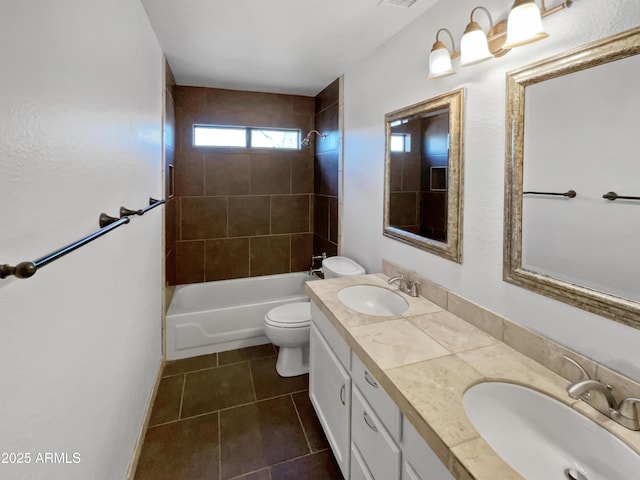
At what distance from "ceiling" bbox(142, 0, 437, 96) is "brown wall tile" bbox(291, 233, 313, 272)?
1.57m

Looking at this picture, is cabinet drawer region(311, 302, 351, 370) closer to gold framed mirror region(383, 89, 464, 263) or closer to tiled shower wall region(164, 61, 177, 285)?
gold framed mirror region(383, 89, 464, 263)

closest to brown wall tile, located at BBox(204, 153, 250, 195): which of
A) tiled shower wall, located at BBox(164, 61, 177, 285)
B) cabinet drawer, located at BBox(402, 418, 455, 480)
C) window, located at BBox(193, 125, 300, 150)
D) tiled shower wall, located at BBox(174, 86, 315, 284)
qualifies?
tiled shower wall, located at BBox(174, 86, 315, 284)

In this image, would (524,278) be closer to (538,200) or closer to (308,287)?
(538,200)

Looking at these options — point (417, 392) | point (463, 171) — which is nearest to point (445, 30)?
point (463, 171)

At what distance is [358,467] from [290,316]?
1296mm

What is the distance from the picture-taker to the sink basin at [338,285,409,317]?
1.84 meters

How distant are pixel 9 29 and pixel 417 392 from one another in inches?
51.9

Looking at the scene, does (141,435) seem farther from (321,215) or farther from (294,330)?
(321,215)

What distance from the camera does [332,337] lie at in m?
1.63

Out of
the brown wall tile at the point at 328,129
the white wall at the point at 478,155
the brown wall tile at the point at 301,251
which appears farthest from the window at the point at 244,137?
the white wall at the point at 478,155

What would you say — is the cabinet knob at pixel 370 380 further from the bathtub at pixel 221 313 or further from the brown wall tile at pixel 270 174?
the brown wall tile at pixel 270 174

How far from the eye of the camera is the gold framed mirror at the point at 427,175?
1562 mm

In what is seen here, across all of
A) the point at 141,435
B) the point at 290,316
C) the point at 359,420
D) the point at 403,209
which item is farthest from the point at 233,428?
the point at 403,209

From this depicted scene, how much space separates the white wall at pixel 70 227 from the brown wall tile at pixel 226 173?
57.7 inches
